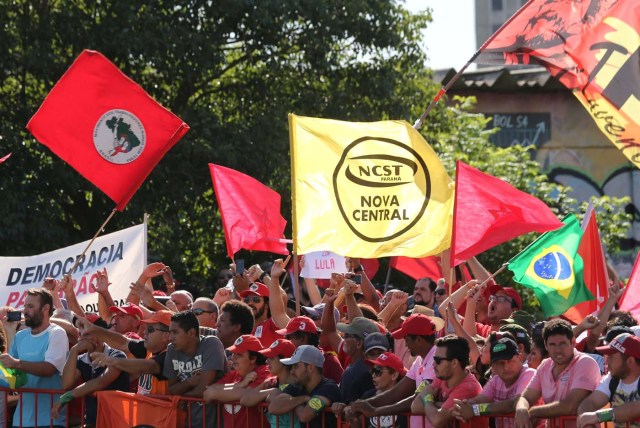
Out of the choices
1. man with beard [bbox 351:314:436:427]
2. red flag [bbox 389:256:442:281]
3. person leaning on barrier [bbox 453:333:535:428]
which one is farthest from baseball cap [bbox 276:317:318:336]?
red flag [bbox 389:256:442:281]

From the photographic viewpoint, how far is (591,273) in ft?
42.1

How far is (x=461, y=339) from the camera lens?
349 inches

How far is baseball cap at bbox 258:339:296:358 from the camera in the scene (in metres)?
9.62

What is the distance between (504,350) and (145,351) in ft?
10.8

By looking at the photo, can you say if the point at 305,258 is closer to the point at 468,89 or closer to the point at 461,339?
the point at 461,339

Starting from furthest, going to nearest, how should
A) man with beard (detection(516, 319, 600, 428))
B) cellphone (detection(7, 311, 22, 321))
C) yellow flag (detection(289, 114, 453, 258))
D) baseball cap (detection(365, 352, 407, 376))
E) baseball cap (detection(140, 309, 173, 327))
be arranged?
cellphone (detection(7, 311, 22, 321))
yellow flag (detection(289, 114, 453, 258))
baseball cap (detection(140, 309, 173, 327))
baseball cap (detection(365, 352, 407, 376))
man with beard (detection(516, 319, 600, 428))

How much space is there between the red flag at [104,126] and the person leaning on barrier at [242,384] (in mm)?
3198

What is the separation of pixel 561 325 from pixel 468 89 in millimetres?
31114

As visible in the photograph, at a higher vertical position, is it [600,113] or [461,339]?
[600,113]

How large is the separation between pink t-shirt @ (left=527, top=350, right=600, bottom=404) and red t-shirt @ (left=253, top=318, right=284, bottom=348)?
2651 mm

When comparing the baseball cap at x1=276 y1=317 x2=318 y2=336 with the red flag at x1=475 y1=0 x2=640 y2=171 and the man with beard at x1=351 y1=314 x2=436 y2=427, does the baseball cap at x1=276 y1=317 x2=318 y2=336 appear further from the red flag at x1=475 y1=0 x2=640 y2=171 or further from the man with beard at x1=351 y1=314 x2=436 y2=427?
the red flag at x1=475 y1=0 x2=640 y2=171

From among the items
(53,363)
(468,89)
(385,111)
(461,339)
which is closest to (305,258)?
(53,363)

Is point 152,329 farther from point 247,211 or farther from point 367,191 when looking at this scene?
point 247,211

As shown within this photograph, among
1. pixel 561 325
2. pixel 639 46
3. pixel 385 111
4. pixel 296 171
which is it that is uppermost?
pixel 385 111
